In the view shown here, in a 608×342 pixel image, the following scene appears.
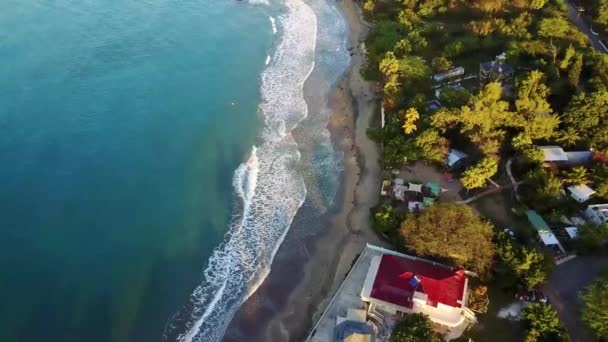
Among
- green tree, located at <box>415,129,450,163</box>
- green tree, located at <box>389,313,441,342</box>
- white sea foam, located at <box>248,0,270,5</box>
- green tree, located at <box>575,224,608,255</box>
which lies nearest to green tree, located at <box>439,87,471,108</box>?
green tree, located at <box>415,129,450,163</box>

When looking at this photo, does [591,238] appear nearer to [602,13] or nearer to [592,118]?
[592,118]

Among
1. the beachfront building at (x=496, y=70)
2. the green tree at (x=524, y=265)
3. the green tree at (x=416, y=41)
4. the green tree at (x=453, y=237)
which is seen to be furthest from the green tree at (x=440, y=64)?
the green tree at (x=524, y=265)

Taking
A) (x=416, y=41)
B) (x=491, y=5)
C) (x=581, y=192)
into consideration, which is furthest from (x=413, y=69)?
(x=581, y=192)

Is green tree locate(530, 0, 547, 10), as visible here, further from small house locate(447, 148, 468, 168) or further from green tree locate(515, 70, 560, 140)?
small house locate(447, 148, 468, 168)

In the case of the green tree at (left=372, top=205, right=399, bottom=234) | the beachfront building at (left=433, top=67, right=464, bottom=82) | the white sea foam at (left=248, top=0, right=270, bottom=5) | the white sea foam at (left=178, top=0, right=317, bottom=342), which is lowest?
the white sea foam at (left=248, top=0, right=270, bottom=5)

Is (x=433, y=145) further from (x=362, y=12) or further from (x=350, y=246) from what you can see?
(x=362, y=12)

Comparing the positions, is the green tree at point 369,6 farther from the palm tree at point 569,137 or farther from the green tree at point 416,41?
the palm tree at point 569,137
